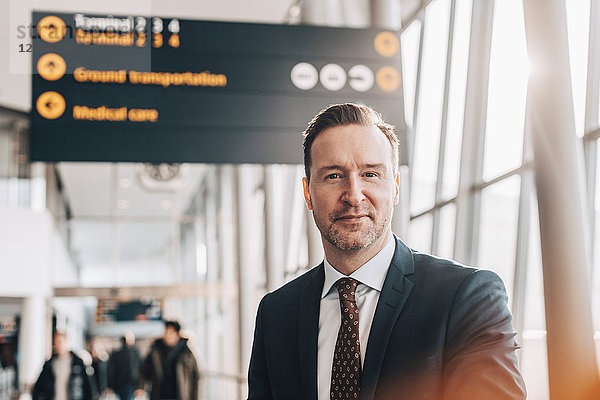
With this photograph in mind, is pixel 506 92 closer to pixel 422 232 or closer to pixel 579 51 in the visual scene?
pixel 579 51

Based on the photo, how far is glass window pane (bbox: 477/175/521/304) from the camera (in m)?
4.96

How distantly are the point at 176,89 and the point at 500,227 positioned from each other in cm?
252

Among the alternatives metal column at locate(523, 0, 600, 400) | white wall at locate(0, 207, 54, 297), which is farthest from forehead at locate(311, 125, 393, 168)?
white wall at locate(0, 207, 54, 297)

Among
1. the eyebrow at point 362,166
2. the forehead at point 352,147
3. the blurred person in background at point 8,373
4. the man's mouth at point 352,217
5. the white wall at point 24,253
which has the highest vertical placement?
the forehead at point 352,147

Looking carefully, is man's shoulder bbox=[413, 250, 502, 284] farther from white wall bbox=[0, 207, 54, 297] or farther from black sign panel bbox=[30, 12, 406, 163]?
white wall bbox=[0, 207, 54, 297]

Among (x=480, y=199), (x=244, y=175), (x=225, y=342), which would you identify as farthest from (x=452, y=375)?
(x=225, y=342)

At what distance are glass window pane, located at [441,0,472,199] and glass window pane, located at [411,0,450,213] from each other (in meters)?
0.22

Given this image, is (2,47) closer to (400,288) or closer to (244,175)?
(400,288)

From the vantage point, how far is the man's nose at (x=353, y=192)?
4.61ft

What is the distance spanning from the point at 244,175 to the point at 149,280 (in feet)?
14.2

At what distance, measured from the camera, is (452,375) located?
1.33m

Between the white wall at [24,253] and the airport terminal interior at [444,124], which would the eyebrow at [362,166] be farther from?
the white wall at [24,253]

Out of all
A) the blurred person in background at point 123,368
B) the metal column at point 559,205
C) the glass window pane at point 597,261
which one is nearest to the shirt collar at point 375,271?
the metal column at point 559,205

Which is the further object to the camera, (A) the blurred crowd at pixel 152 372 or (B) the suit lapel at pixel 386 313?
(A) the blurred crowd at pixel 152 372
